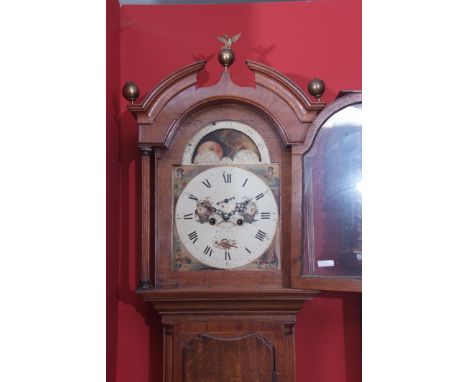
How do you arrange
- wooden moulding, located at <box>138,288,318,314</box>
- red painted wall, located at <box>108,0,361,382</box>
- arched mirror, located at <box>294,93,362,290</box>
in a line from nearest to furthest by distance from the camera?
1. arched mirror, located at <box>294,93,362,290</box>
2. wooden moulding, located at <box>138,288,318,314</box>
3. red painted wall, located at <box>108,0,361,382</box>

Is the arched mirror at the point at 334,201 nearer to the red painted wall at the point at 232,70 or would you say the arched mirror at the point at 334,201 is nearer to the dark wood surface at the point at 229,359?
the dark wood surface at the point at 229,359

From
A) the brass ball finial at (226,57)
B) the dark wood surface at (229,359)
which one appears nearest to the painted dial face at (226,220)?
the dark wood surface at (229,359)

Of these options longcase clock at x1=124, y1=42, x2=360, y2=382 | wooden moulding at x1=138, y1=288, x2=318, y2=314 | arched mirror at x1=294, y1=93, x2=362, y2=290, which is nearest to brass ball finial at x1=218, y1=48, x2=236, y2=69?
longcase clock at x1=124, y1=42, x2=360, y2=382

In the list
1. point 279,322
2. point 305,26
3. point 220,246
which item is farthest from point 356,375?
point 305,26

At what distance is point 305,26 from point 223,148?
0.77 m

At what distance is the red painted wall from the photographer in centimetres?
233

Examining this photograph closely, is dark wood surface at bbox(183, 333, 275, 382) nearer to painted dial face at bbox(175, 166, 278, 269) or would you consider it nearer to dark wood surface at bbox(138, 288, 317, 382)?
dark wood surface at bbox(138, 288, 317, 382)

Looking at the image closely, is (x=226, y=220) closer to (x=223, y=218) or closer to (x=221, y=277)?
(x=223, y=218)

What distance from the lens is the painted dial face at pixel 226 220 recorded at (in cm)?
201

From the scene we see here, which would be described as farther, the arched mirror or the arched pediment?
the arched pediment

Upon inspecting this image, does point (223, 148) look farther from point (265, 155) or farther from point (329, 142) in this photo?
point (329, 142)

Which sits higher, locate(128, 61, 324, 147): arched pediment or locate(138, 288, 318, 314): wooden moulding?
locate(128, 61, 324, 147): arched pediment

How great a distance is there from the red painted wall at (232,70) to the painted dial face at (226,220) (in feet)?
1.43
